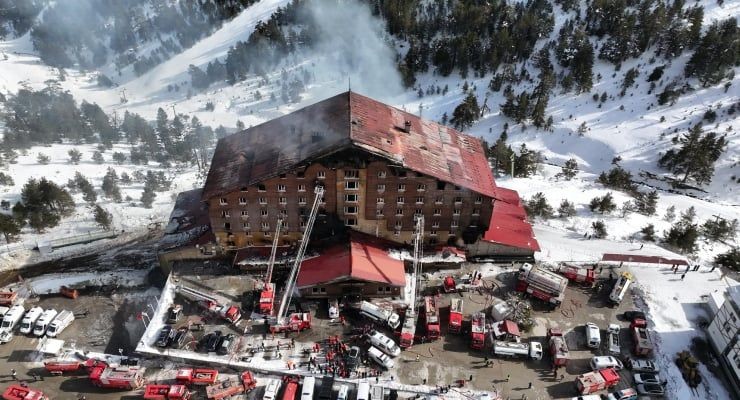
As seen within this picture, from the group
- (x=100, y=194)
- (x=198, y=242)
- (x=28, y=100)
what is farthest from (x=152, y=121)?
(x=198, y=242)

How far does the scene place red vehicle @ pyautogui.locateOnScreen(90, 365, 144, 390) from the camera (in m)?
42.6

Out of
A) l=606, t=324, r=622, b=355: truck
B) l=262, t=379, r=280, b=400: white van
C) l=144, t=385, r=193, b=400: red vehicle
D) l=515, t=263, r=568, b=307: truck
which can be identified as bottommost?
l=144, t=385, r=193, b=400: red vehicle

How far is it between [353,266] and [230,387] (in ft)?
49.8

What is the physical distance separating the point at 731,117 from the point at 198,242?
93215 millimetres

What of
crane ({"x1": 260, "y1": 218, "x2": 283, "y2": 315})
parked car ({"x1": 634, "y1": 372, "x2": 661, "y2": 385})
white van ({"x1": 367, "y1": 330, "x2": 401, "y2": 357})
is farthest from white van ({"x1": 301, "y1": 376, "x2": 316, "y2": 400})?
parked car ({"x1": 634, "y1": 372, "x2": 661, "y2": 385})

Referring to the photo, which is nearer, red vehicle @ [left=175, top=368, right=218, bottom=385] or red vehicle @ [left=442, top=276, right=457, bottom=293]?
red vehicle @ [left=175, top=368, right=218, bottom=385]

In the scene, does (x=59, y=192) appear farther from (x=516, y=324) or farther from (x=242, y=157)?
(x=516, y=324)

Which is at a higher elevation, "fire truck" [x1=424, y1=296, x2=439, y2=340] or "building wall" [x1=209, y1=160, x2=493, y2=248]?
"building wall" [x1=209, y1=160, x2=493, y2=248]

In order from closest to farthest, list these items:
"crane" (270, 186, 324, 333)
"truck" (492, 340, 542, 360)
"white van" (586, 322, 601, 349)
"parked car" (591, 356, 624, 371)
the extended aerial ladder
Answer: "parked car" (591, 356, 624, 371) < "truck" (492, 340, 542, 360) < the extended aerial ladder < "white van" (586, 322, 601, 349) < "crane" (270, 186, 324, 333)

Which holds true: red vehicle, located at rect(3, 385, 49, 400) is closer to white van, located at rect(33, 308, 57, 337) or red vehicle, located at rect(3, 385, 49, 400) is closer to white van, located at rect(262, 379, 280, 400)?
white van, located at rect(33, 308, 57, 337)

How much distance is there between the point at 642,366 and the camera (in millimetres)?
44312

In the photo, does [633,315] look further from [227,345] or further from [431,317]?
[227,345]

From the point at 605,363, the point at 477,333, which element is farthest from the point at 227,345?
the point at 605,363

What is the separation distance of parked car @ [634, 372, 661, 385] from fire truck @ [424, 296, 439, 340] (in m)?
17.2
